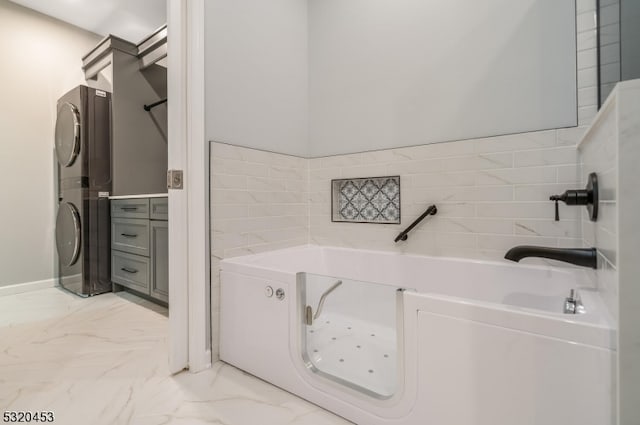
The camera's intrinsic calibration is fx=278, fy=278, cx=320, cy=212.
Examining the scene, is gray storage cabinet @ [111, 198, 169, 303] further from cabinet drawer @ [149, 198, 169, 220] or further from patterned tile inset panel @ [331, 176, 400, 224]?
patterned tile inset panel @ [331, 176, 400, 224]

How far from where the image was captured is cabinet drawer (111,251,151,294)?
217 cm

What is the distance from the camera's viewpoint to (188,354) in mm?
1354

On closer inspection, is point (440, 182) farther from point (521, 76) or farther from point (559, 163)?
point (521, 76)

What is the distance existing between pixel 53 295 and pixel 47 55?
2.24m

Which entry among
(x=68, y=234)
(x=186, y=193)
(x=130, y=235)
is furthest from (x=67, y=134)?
(x=186, y=193)

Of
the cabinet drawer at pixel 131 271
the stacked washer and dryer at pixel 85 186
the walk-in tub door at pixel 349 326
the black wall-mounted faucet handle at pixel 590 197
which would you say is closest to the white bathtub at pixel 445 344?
the walk-in tub door at pixel 349 326

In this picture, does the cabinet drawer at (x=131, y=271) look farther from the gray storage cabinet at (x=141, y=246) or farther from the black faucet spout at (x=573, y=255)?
the black faucet spout at (x=573, y=255)

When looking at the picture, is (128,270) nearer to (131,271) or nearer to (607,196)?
(131,271)

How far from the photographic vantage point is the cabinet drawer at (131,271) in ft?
7.11

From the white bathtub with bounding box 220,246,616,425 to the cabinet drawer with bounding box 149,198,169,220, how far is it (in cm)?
89

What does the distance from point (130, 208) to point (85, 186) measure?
19.7 inches

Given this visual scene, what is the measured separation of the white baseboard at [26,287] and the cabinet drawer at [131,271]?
71 cm

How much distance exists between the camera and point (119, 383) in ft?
4.04

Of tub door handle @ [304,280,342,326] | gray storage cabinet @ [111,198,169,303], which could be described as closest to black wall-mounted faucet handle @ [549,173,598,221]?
tub door handle @ [304,280,342,326]
